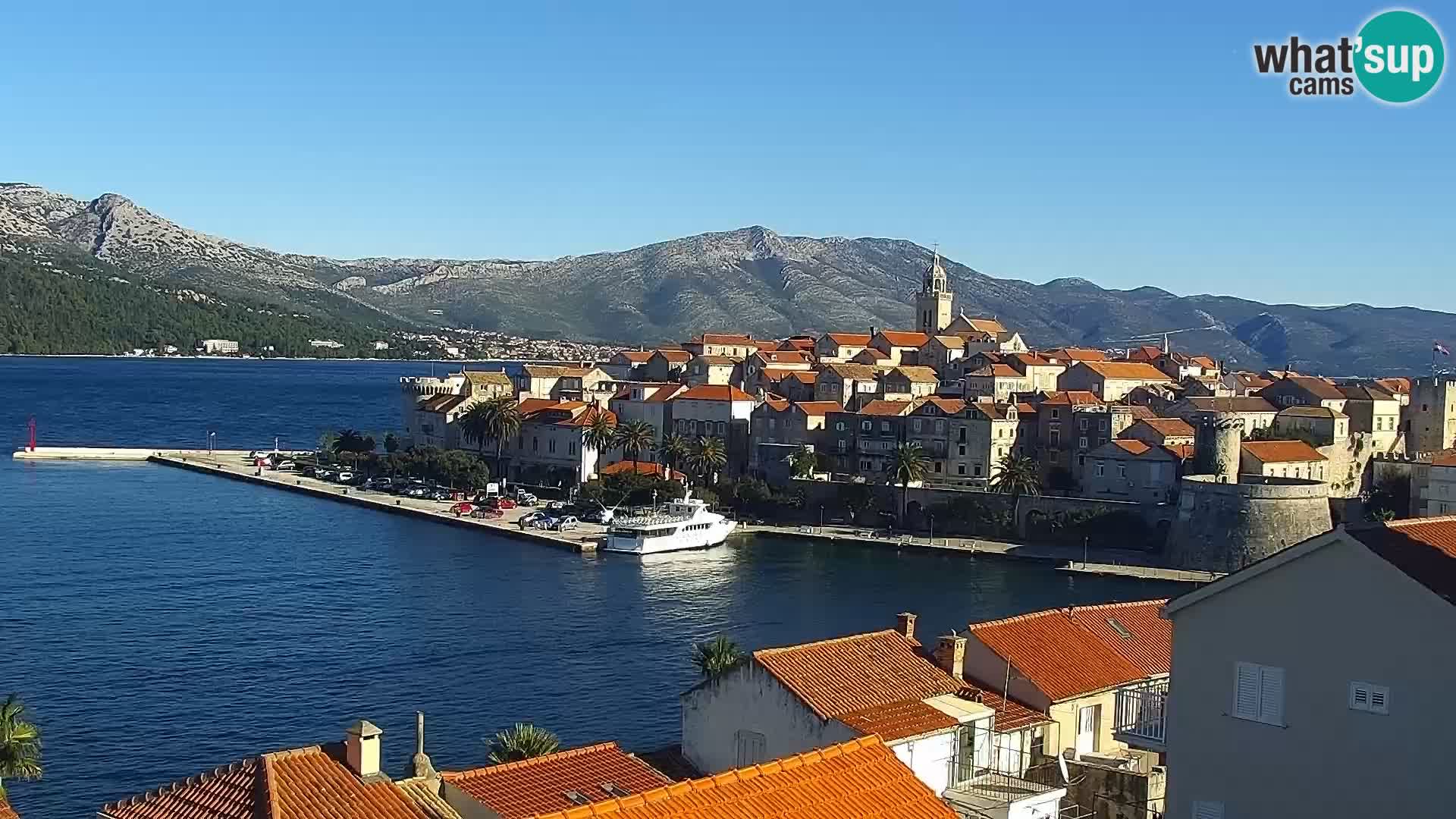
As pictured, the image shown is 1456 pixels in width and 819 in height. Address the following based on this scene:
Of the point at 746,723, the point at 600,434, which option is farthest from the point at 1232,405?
the point at 746,723

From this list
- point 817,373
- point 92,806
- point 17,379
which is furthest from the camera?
point 17,379

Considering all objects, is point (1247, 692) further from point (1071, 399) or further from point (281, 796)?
point (1071, 399)

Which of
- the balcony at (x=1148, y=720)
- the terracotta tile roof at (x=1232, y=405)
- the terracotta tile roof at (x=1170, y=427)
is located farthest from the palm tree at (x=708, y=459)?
the balcony at (x=1148, y=720)

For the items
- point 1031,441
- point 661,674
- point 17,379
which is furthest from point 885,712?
point 17,379

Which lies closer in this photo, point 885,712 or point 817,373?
point 885,712

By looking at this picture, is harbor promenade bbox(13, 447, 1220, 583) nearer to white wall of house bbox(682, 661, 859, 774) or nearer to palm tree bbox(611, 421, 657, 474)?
palm tree bbox(611, 421, 657, 474)

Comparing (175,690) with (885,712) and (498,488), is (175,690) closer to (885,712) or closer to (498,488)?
(885,712)
